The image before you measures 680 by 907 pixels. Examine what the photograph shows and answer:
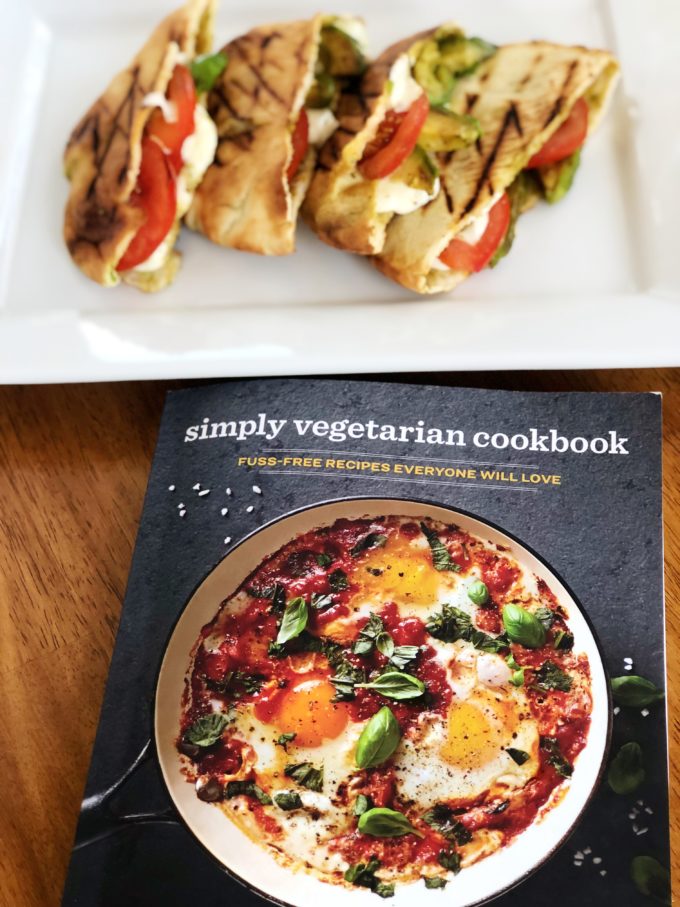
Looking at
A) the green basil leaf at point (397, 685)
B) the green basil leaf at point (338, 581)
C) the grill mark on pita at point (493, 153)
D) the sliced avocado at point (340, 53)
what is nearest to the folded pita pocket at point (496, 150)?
the grill mark on pita at point (493, 153)

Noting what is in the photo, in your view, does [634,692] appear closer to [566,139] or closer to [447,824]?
[447,824]

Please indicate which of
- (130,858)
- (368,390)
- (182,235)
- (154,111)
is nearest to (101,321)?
(182,235)

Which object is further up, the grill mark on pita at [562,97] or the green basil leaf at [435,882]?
the grill mark on pita at [562,97]

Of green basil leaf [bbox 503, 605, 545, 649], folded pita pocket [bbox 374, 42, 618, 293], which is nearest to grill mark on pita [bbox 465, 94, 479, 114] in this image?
folded pita pocket [bbox 374, 42, 618, 293]

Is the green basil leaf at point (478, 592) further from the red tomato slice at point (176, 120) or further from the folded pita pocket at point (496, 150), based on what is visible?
the red tomato slice at point (176, 120)

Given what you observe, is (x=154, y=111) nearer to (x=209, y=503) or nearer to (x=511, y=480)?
(x=209, y=503)

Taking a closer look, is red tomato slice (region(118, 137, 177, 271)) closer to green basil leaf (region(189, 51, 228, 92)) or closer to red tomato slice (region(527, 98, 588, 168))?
green basil leaf (region(189, 51, 228, 92))
